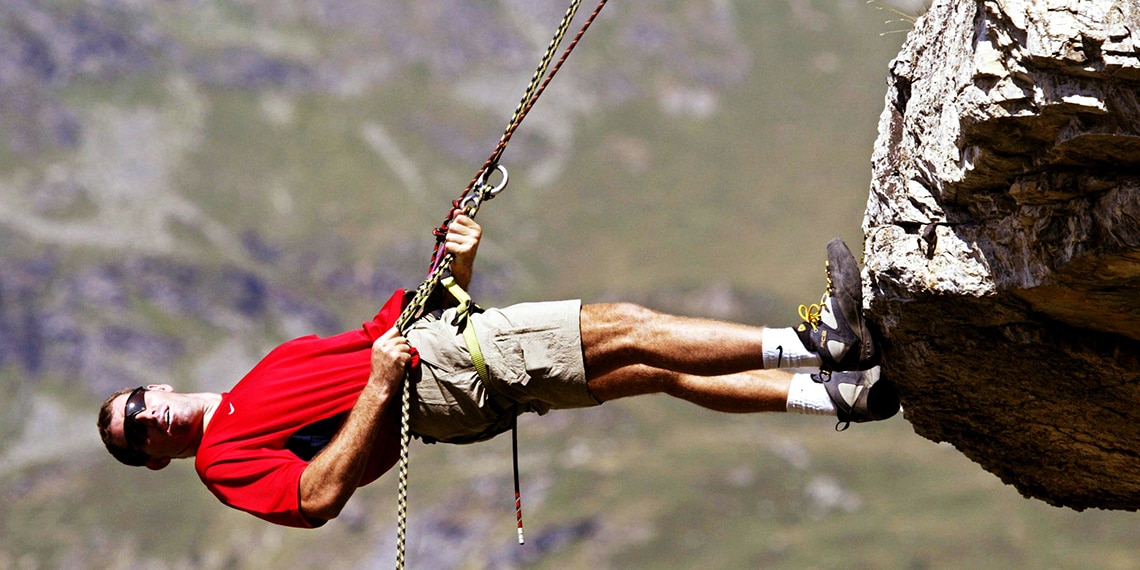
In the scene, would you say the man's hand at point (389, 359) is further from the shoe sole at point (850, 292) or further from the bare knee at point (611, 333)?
the shoe sole at point (850, 292)

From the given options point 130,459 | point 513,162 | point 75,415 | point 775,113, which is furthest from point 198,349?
point 130,459

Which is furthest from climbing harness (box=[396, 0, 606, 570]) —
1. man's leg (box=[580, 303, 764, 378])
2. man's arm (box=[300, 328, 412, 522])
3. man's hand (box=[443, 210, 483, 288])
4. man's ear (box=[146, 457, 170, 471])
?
man's ear (box=[146, 457, 170, 471])

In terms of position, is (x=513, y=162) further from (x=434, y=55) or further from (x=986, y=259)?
(x=986, y=259)

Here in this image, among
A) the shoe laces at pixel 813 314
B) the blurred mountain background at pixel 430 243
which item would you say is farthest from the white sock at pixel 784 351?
the blurred mountain background at pixel 430 243

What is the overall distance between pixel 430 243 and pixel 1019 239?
150688 millimetres

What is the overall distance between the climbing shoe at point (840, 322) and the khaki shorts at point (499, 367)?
4.38 feet

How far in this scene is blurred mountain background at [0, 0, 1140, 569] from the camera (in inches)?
3792

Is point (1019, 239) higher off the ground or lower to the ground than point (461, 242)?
lower

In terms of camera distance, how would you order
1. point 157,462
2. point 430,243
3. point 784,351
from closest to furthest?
point 784,351 < point 157,462 < point 430,243

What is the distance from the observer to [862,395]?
7.60 m

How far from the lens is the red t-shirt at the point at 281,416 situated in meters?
7.37

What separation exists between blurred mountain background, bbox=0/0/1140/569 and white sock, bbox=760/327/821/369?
242 feet

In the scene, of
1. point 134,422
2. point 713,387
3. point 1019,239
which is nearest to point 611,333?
point 713,387

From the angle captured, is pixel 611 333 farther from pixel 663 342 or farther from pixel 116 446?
pixel 116 446
